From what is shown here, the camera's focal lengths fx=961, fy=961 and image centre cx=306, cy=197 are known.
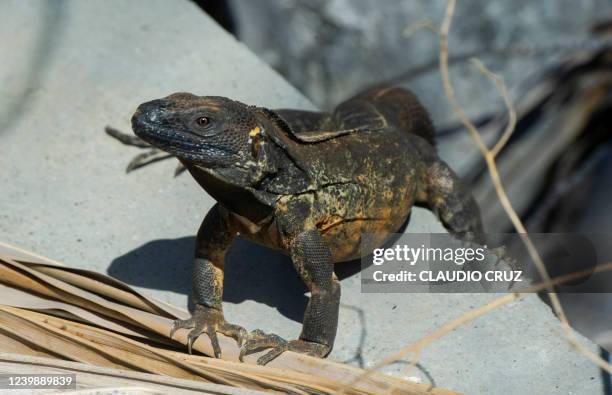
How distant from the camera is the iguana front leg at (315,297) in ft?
14.4

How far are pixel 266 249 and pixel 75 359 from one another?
1.48 metres

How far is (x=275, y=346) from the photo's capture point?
171 inches

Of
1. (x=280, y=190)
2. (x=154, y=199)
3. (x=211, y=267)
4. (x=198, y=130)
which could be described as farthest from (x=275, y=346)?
(x=154, y=199)

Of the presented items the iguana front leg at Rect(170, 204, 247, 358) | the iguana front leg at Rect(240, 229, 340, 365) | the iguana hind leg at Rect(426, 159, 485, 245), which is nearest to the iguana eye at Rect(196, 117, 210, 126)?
the iguana front leg at Rect(170, 204, 247, 358)

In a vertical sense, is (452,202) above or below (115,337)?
above

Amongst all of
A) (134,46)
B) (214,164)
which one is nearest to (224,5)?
(134,46)


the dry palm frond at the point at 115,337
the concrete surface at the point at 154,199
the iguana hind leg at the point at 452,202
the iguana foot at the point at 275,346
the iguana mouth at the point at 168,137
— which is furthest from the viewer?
the iguana hind leg at the point at 452,202

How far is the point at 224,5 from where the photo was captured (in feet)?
25.3

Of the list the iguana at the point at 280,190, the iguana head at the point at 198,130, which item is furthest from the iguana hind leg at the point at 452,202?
the iguana head at the point at 198,130

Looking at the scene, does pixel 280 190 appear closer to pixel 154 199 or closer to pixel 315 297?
pixel 315 297

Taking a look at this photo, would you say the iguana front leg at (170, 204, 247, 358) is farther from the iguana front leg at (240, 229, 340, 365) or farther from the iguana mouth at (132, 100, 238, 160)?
the iguana mouth at (132, 100, 238, 160)

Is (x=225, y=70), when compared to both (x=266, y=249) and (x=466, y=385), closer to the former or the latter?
(x=266, y=249)

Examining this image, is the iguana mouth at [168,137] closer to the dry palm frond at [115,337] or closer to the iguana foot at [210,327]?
the dry palm frond at [115,337]

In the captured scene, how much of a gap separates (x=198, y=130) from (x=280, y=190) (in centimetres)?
49
